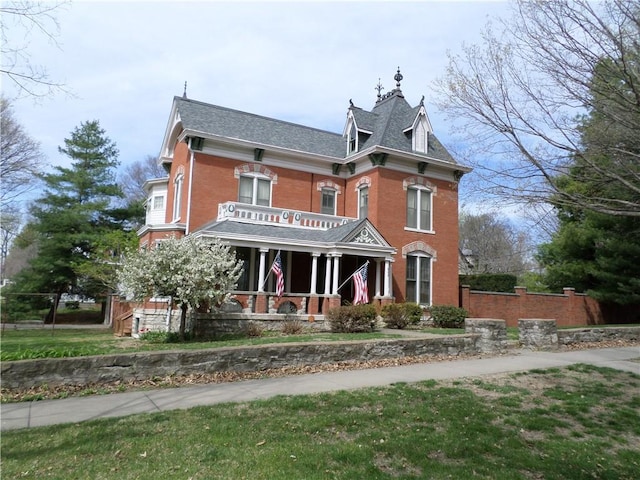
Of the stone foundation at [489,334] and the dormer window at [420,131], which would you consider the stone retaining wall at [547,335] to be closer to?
the stone foundation at [489,334]

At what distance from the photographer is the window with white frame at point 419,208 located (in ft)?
81.3

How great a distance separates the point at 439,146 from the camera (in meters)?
26.7

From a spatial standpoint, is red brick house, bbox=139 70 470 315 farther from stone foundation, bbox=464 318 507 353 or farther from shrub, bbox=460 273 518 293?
stone foundation, bbox=464 318 507 353

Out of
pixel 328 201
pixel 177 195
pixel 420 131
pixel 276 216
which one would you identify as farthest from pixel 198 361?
pixel 420 131

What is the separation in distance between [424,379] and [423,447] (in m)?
3.99

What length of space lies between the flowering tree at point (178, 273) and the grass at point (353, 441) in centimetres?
796

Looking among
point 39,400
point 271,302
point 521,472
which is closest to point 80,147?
point 271,302

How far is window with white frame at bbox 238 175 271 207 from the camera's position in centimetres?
2298

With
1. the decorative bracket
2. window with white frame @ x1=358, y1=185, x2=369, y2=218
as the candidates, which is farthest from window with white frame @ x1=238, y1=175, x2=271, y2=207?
the decorative bracket

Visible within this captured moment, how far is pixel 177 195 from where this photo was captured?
2420cm

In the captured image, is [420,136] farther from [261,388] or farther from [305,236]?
[261,388]

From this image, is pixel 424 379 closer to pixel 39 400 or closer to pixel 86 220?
pixel 39 400

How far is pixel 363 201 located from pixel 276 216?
5344mm

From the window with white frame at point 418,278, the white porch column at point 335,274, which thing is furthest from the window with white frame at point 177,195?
the window with white frame at point 418,278
